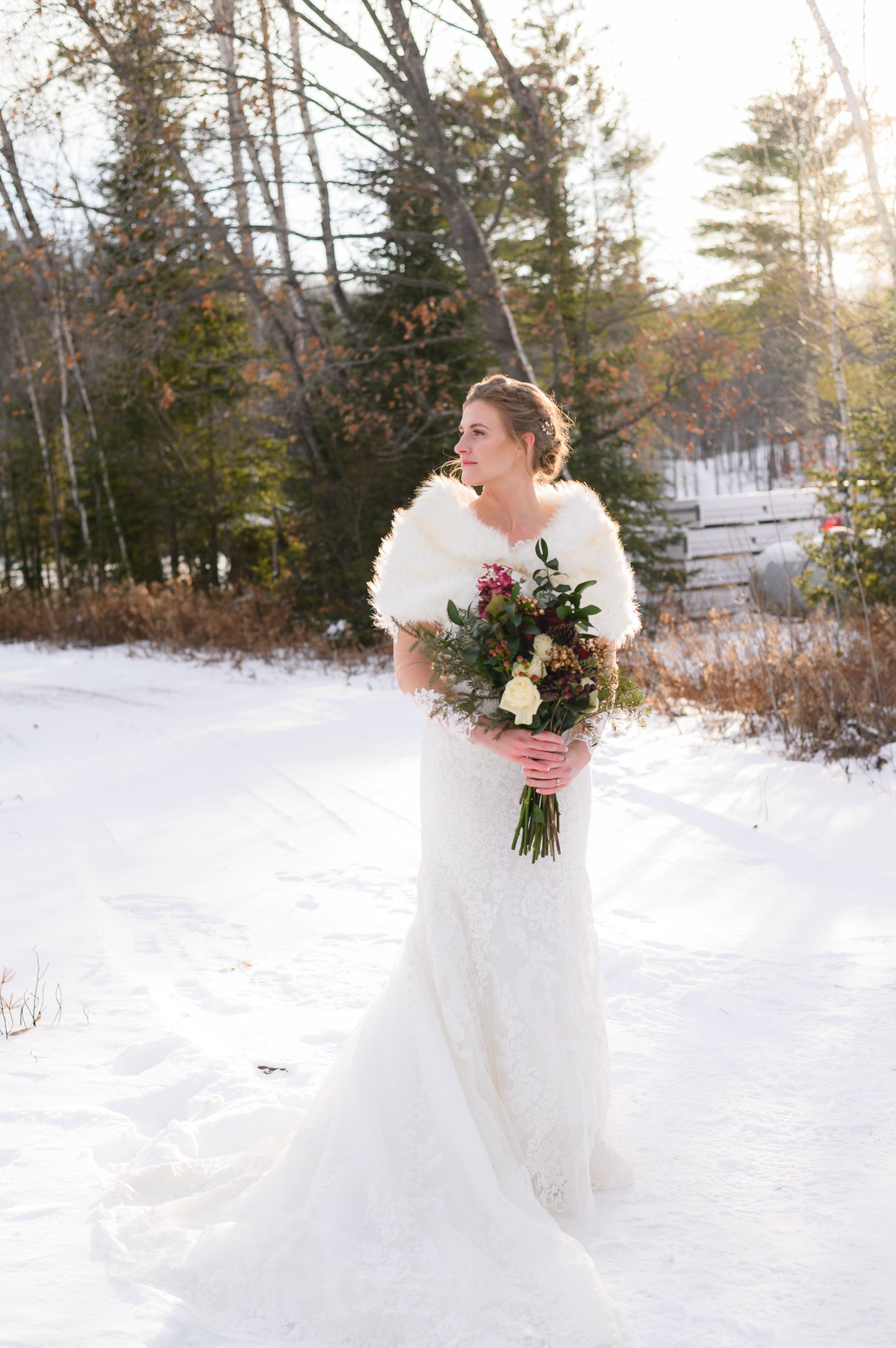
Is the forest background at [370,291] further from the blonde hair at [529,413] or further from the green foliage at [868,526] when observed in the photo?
the blonde hair at [529,413]

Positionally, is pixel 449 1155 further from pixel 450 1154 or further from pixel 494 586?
pixel 494 586

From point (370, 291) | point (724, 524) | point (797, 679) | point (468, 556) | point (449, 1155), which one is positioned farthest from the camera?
point (724, 524)

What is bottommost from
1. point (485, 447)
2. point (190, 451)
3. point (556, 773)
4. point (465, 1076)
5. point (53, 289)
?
point (465, 1076)

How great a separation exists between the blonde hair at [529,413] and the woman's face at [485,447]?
20 mm

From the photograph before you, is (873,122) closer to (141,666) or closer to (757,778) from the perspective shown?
(757,778)

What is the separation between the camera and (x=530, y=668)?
2.75 meters

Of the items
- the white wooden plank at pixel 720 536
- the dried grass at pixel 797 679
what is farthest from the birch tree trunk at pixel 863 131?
the white wooden plank at pixel 720 536

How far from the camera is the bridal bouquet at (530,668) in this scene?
279 cm

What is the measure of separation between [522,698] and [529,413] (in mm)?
914

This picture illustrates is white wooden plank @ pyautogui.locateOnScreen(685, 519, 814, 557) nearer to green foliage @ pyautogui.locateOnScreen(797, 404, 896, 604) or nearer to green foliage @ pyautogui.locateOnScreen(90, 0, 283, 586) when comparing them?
green foliage @ pyautogui.locateOnScreen(90, 0, 283, 586)

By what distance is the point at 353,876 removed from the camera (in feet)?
20.2

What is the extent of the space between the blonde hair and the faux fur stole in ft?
0.38

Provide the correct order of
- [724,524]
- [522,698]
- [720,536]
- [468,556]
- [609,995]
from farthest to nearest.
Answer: [720,536] → [724,524] → [609,995] → [468,556] → [522,698]

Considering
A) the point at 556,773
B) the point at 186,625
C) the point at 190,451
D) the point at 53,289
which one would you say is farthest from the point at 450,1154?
the point at 190,451
